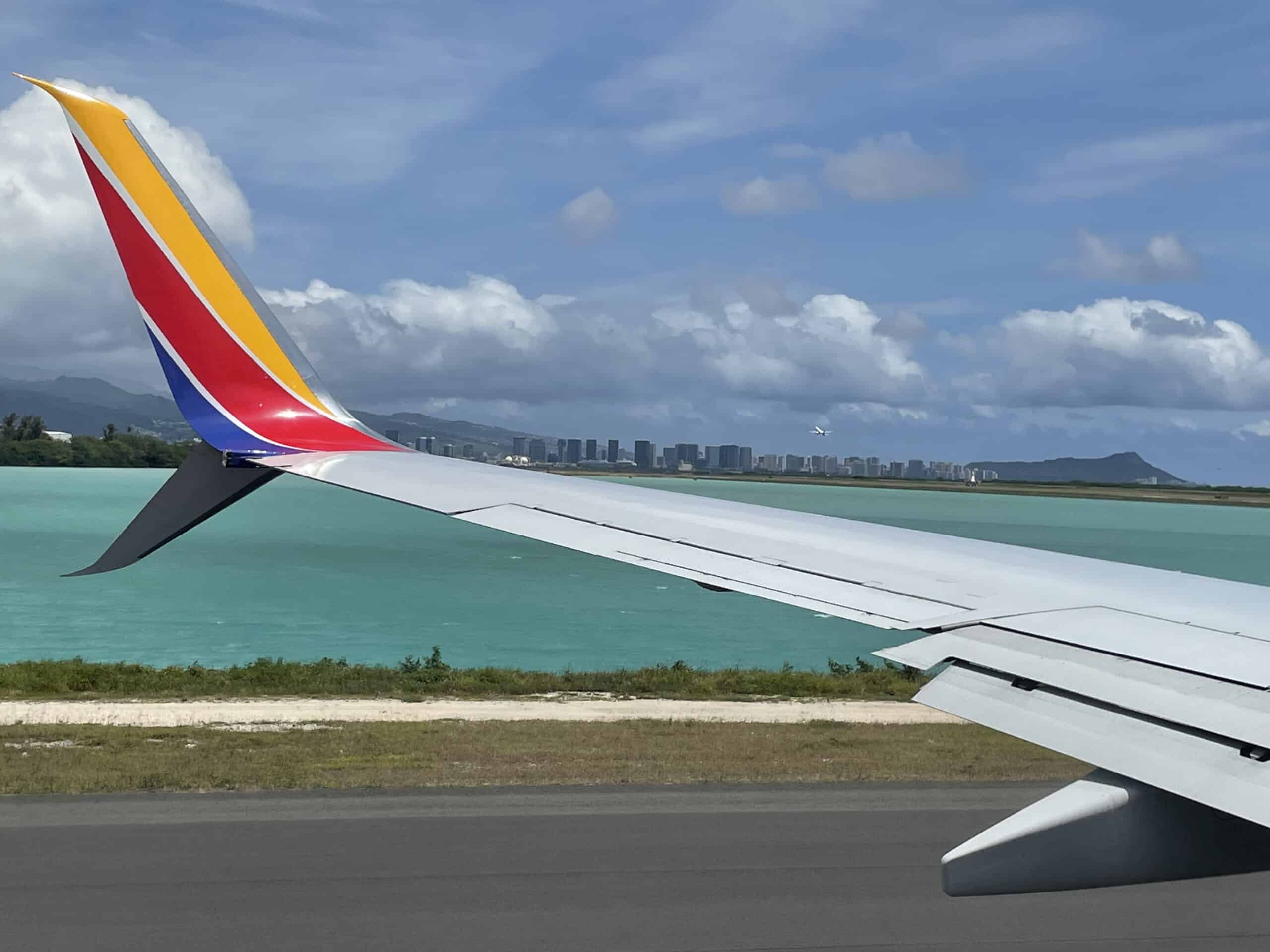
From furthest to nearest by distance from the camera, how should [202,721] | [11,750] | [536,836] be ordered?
[202,721] < [11,750] < [536,836]

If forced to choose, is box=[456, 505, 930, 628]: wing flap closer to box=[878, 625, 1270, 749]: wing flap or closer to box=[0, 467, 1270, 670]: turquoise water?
box=[878, 625, 1270, 749]: wing flap

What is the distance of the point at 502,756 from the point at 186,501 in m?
7.36

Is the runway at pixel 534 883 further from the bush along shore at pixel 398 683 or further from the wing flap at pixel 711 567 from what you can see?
the bush along shore at pixel 398 683

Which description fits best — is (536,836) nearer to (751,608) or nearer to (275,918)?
(275,918)

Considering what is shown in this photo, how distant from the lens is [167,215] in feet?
16.3

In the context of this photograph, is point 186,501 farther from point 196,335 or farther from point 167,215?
point 167,215

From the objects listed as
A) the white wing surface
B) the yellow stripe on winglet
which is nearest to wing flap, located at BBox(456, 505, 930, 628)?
the white wing surface

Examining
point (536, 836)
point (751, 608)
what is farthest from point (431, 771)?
point (751, 608)

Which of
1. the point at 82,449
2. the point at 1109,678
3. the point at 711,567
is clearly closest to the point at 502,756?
the point at 711,567

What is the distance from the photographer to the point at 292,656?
30.8 m

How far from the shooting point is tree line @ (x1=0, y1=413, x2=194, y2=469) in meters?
123

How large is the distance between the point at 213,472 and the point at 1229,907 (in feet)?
19.2

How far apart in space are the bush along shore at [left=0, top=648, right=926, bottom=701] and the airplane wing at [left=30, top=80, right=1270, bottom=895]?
42.8 feet

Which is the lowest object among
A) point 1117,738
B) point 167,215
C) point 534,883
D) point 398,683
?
point 398,683
